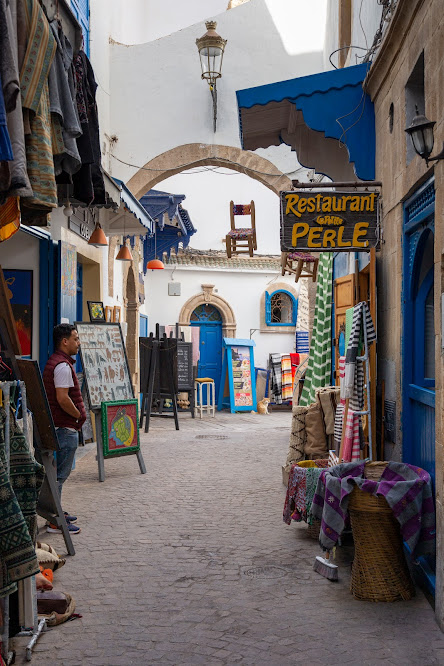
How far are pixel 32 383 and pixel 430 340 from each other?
9.34 ft

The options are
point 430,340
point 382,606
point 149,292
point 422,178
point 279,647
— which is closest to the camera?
point 279,647

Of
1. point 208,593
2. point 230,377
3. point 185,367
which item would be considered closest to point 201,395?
→ point 185,367

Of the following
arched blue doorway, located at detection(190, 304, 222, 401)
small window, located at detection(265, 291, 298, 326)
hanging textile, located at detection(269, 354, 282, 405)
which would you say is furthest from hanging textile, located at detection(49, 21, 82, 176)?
small window, located at detection(265, 291, 298, 326)

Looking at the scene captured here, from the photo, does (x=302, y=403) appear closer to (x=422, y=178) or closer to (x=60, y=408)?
(x=60, y=408)

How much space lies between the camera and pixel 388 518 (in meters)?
4.23

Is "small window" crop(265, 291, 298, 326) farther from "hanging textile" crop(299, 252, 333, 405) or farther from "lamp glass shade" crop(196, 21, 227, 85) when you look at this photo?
"hanging textile" crop(299, 252, 333, 405)

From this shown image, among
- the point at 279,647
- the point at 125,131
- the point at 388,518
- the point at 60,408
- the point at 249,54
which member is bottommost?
the point at 279,647

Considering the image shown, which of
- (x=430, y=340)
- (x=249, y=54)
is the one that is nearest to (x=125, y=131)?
(x=249, y=54)

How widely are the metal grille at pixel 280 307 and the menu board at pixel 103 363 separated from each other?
1232 cm

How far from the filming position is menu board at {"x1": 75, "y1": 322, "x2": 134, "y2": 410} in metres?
8.25

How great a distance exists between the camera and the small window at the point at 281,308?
67.3ft

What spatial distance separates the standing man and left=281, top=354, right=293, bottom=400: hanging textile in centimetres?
1287

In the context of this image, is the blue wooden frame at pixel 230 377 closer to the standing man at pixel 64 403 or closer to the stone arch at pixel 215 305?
the stone arch at pixel 215 305

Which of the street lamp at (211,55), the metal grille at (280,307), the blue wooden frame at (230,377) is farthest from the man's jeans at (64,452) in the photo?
the metal grille at (280,307)
